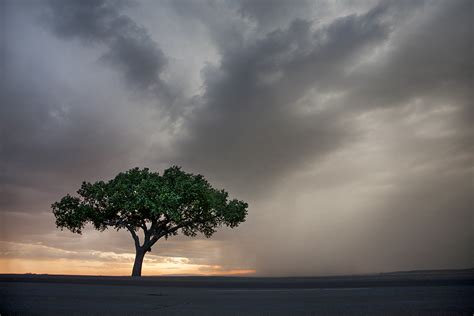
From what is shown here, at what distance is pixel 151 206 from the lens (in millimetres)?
43000

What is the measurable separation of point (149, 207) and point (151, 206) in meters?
0.28

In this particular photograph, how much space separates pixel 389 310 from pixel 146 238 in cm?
3877

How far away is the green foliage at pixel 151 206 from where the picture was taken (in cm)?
4388

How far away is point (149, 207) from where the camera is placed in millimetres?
43125

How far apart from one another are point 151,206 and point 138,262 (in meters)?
7.00

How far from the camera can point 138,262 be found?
45.8 meters

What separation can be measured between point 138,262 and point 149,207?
679cm

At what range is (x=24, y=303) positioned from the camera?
40.8 ft

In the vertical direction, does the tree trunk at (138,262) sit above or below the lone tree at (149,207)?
below

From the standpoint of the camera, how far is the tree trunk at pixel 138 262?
149ft

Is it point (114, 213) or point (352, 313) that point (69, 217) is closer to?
point (114, 213)

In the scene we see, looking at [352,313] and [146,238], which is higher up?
[146,238]

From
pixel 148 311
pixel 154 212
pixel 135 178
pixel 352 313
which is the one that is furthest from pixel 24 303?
pixel 135 178

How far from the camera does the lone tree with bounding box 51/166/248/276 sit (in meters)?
44.0
